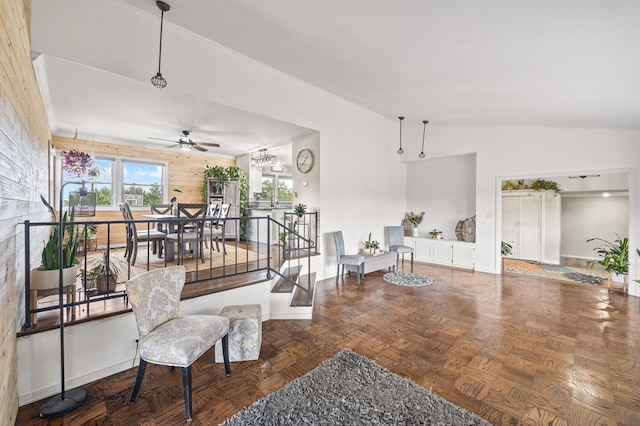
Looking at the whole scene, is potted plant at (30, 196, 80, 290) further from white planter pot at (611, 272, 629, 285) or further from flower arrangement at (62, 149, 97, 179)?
white planter pot at (611, 272, 629, 285)

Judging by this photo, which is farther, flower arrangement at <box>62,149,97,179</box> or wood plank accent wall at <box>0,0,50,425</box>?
flower arrangement at <box>62,149,97,179</box>

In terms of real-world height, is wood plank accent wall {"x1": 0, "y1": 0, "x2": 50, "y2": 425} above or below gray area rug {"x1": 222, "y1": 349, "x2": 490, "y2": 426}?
above

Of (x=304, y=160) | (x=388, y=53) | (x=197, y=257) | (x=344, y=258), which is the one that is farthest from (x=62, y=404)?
(x=304, y=160)

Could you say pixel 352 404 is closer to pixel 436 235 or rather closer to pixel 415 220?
pixel 436 235

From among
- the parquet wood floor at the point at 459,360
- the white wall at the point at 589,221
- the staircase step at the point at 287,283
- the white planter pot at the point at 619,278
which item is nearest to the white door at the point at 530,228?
the white wall at the point at 589,221

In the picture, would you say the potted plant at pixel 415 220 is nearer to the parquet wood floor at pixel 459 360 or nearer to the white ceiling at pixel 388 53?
the parquet wood floor at pixel 459 360

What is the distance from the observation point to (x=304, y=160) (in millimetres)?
5215

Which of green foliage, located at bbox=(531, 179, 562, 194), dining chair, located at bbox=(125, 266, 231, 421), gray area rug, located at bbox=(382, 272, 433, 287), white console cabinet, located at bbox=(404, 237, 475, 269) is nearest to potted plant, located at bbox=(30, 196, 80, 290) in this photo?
dining chair, located at bbox=(125, 266, 231, 421)

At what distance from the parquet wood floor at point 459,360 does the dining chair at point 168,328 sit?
8.0 inches

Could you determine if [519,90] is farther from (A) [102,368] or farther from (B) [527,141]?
(A) [102,368]

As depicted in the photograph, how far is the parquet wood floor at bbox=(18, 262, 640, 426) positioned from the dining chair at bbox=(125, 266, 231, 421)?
0.66ft

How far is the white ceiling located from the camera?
205 cm

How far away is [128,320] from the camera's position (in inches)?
88.0

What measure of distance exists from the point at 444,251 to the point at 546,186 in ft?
10.7
